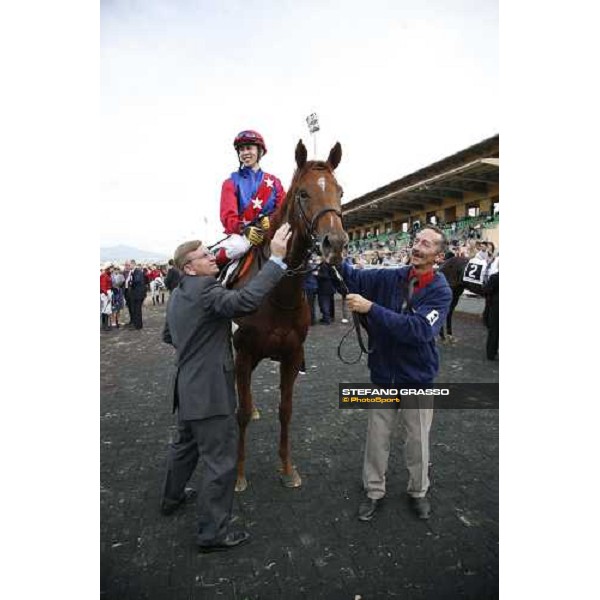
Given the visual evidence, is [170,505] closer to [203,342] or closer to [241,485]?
[241,485]

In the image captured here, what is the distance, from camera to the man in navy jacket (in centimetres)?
249

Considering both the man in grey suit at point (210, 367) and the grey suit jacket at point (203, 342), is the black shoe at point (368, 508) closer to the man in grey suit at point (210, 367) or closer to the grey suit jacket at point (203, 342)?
the man in grey suit at point (210, 367)

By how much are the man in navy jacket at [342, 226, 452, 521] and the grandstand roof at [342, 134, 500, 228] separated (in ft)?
17.9

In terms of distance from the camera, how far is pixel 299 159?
105 inches

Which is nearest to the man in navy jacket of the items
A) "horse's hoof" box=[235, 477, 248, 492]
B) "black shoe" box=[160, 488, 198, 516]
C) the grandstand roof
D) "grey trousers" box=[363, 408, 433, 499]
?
"grey trousers" box=[363, 408, 433, 499]

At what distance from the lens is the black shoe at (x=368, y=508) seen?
9.07 feet

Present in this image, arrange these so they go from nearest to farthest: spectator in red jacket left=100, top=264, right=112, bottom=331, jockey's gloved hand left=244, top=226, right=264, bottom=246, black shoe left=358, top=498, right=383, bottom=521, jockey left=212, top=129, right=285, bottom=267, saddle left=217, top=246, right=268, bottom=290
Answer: black shoe left=358, top=498, right=383, bottom=521
jockey's gloved hand left=244, top=226, right=264, bottom=246
saddle left=217, top=246, right=268, bottom=290
jockey left=212, top=129, right=285, bottom=267
spectator in red jacket left=100, top=264, right=112, bottom=331

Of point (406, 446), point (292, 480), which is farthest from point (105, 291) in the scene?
point (406, 446)

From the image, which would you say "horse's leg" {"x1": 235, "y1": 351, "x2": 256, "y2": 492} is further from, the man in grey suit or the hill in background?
the hill in background

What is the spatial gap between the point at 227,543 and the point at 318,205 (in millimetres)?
2305

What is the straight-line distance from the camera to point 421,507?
279 cm
